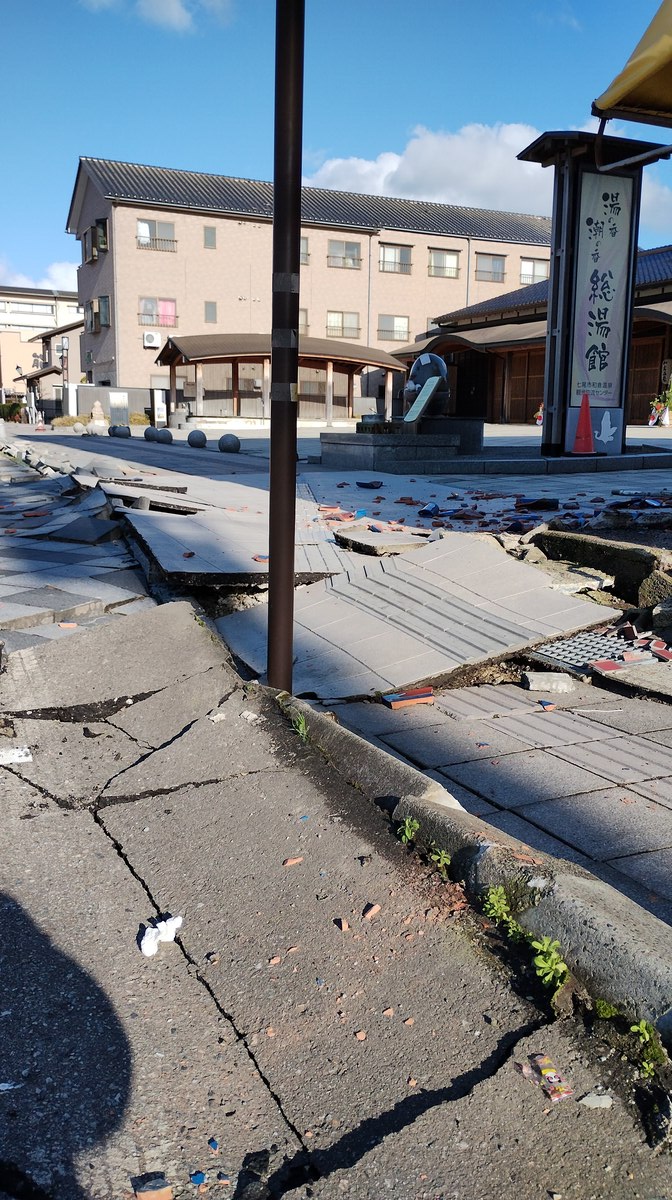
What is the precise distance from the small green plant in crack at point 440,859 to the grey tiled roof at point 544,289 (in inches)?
868

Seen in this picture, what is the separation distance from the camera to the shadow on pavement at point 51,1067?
55.6 inches

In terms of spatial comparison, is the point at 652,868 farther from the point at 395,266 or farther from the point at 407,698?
the point at 395,266

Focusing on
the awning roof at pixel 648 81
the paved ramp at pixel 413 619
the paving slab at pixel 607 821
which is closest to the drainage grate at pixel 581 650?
the paved ramp at pixel 413 619

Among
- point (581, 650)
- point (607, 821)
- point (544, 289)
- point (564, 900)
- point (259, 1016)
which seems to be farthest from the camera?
point (544, 289)

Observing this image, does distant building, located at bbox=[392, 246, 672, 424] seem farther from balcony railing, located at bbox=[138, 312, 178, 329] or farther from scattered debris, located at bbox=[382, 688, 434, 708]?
scattered debris, located at bbox=[382, 688, 434, 708]

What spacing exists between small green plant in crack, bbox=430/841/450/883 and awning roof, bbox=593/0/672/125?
10.8 ft

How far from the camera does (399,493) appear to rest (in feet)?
32.9

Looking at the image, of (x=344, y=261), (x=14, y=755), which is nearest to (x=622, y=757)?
(x=14, y=755)

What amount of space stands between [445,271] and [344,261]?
530 centimetres

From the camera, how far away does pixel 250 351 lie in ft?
102

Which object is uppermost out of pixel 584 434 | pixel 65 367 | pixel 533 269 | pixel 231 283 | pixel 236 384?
pixel 533 269

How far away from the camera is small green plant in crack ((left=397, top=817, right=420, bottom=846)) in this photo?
2320mm

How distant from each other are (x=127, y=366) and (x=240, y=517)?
32763 mm

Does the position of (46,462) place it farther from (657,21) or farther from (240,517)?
(657,21)
